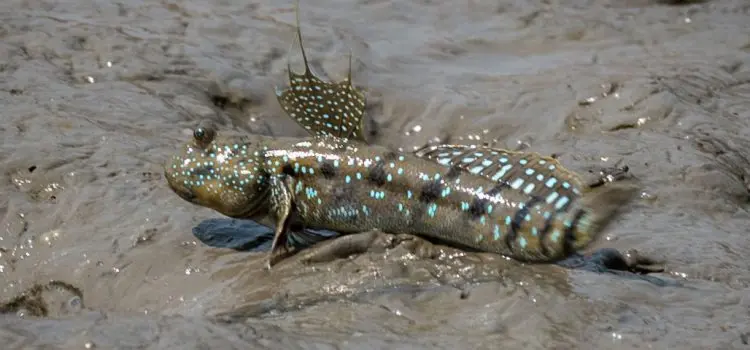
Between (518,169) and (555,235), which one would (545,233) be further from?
(518,169)

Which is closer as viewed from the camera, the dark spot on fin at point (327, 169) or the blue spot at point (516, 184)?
the blue spot at point (516, 184)

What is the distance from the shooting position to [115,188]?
18.2 ft

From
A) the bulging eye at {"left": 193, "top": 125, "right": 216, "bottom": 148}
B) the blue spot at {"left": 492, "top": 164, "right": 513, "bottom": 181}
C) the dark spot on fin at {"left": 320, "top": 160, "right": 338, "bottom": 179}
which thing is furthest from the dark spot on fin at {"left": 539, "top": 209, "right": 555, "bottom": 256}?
the bulging eye at {"left": 193, "top": 125, "right": 216, "bottom": 148}

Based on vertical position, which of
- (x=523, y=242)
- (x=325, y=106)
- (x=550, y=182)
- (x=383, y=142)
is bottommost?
(x=383, y=142)

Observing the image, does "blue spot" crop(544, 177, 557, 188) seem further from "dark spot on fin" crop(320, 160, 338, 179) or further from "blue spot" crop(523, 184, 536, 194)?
"dark spot on fin" crop(320, 160, 338, 179)

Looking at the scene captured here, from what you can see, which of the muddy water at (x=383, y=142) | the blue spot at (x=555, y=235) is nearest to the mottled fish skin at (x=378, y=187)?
the blue spot at (x=555, y=235)

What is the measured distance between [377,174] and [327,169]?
0.21 m

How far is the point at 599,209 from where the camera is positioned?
421cm

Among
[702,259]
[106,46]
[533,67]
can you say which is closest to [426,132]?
[533,67]

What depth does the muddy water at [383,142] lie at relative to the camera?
4090 mm

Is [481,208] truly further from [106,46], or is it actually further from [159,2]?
[159,2]

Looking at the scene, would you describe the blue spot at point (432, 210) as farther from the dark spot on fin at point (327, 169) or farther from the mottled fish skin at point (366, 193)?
the dark spot on fin at point (327, 169)

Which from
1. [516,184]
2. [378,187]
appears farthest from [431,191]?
[516,184]

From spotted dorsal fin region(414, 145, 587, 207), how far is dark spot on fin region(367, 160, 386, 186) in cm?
16
